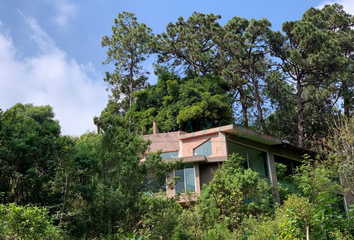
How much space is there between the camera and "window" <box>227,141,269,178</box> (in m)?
15.3

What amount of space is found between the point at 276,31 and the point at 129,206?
53.1ft

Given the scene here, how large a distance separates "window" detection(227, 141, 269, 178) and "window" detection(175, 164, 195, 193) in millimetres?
1870

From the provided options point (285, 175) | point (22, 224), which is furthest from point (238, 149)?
point (22, 224)

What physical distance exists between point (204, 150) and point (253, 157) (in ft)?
8.03

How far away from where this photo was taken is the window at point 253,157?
15305 mm

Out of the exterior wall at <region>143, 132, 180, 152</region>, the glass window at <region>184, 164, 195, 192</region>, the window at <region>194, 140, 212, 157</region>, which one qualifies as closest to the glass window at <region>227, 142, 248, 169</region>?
the window at <region>194, 140, 212, 157</region>

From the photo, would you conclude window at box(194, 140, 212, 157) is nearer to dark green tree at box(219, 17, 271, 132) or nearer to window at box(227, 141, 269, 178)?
window at box(227, 141, 269, 178)

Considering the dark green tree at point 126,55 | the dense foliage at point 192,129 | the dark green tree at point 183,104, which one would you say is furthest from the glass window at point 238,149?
the dark green tree at point 126,55

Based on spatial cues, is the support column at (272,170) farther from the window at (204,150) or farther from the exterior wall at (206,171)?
the window at (204,150)

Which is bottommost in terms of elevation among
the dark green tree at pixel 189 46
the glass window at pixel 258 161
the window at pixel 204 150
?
the glass window at pixel 258 161

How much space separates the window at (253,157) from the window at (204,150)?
0.81m

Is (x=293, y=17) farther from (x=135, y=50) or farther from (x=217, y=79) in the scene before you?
(x=135, y=50)

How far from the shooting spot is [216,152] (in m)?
14.7

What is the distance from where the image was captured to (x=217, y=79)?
23.2 metres
